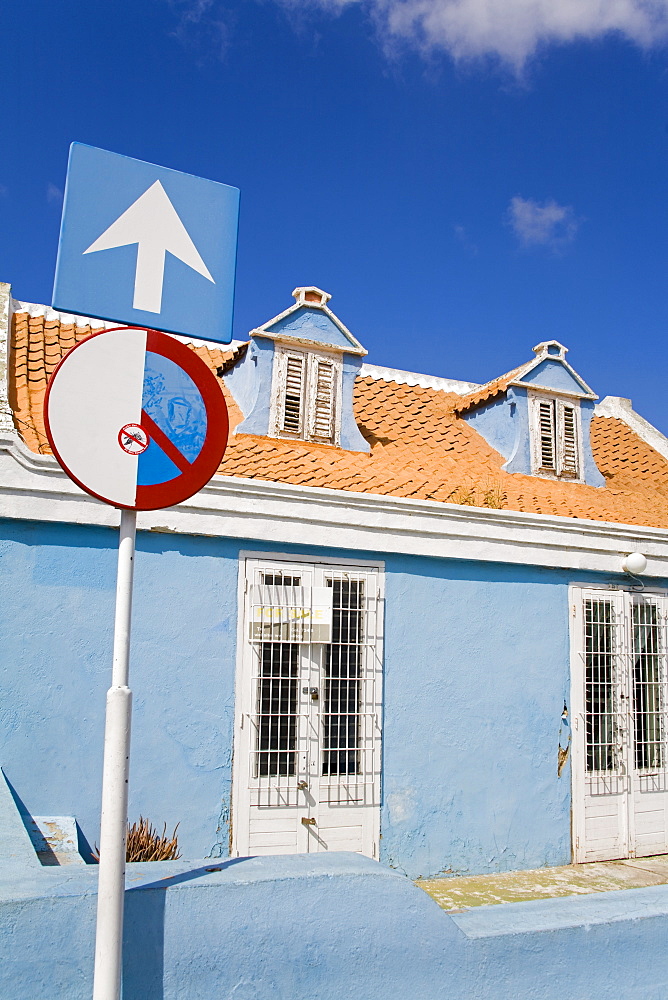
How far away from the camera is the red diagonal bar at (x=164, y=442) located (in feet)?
9.61

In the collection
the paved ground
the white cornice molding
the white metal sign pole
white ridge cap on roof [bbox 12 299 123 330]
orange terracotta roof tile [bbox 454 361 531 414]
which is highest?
white ridge cap on roof [bbox 12 299 123 330]

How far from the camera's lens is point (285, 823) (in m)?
6.20

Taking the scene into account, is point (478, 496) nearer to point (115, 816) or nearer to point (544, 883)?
point (544, 883)

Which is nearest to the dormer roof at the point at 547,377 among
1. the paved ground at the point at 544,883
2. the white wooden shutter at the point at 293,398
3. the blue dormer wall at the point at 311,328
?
the blue dormer wall at the point at 311,328

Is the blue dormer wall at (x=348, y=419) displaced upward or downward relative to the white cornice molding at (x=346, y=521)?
upward

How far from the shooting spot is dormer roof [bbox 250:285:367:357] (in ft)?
27.9

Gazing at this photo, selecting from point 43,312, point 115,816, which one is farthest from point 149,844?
point 43,312

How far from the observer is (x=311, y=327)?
28.6 ft

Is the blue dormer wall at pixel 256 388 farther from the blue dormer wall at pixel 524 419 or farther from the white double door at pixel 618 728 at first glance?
the white double door at pixel 618 728

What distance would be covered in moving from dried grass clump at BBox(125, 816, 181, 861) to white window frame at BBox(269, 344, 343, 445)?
13.3ft

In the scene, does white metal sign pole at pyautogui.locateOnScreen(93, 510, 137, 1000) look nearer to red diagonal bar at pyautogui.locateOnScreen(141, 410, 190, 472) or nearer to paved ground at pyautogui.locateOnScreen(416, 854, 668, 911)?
red diagonal bar at pyautogui.locateOnScreen(141, 410, 190, 472)

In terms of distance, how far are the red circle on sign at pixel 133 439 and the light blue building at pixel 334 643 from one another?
3122 mm

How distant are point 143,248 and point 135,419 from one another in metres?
0.76

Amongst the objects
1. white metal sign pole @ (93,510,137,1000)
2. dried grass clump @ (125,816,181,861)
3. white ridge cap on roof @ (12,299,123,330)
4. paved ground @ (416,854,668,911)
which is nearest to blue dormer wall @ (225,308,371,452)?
white ridge cap on roof @ (12,299,123,330)
